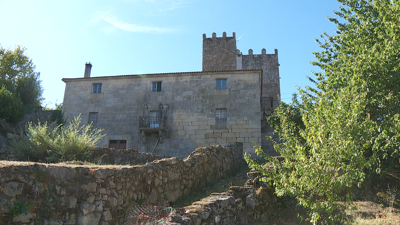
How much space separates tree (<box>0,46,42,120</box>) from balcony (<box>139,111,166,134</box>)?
15.8m

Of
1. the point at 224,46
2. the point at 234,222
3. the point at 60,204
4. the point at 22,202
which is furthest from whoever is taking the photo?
the point at 224,46

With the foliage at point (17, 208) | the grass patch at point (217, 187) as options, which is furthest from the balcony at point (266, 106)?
the foliage at point (17, 208)

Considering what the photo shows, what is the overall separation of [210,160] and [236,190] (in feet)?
13.0

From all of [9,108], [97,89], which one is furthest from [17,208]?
[9,108]

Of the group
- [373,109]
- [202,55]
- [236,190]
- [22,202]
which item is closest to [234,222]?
[236,190]

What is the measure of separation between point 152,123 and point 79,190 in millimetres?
15413

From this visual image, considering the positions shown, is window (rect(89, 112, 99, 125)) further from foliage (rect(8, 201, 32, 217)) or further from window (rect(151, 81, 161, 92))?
foliage (rect(8, 201, 32, 217))

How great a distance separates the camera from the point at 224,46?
32.8m

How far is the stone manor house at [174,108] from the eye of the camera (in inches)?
802

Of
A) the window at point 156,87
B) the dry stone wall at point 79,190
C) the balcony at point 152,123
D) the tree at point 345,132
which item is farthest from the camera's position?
the window at point 156,87

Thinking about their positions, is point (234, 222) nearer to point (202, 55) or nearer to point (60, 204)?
point (60, 204)

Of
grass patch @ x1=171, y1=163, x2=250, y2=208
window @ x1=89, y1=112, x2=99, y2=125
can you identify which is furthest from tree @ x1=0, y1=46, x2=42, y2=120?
grass patch @ x1=171, y1=163, x2=250, y2=208

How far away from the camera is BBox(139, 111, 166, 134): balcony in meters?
20.8

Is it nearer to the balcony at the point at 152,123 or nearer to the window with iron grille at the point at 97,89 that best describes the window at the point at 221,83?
the balcony at the point at 152,123
